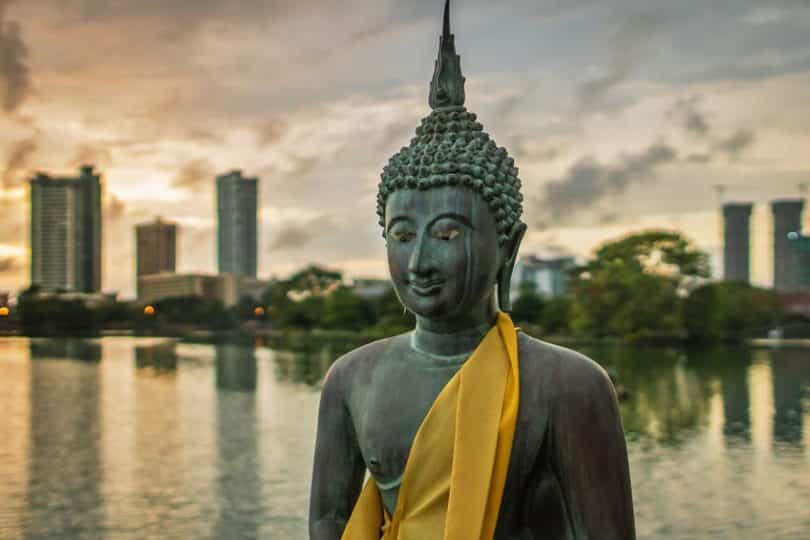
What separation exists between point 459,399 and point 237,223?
504 feet

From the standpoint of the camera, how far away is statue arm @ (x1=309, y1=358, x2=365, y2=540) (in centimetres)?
270

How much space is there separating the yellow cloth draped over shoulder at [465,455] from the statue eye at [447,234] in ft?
0.92

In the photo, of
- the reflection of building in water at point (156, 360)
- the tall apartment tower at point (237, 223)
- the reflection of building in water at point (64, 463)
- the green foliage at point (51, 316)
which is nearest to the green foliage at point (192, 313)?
the green foliage at point (51, 316)

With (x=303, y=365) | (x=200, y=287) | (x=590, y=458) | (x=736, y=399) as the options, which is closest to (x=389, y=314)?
(x=303, y=365)

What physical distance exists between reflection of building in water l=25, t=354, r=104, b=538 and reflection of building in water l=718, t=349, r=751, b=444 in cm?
1073

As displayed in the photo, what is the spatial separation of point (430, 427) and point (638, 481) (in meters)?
11.6

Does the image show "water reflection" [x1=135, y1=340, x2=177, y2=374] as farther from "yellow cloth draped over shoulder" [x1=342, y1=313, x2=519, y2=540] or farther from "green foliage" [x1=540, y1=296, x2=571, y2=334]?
"yellow cloth draped over shoulder" [x1=342, y1=313, x2=519, y2=540]

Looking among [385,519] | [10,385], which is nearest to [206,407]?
[10,385]

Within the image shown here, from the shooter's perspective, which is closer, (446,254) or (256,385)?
(446,254)

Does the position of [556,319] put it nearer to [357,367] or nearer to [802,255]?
[357,367]

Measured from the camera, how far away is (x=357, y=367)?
2.70 m

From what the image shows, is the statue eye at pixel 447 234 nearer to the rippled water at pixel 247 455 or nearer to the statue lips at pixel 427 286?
the statue lips at pixel 427 286

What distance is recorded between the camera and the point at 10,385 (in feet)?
95.7

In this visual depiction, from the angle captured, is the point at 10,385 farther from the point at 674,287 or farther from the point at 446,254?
the point at 674,287
